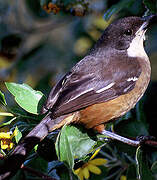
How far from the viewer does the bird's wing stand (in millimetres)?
3844

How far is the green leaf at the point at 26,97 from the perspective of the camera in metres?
3.63

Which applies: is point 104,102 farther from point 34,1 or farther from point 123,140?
point 34,1

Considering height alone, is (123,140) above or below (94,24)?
below

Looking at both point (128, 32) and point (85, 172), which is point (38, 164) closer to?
point (85, 172)

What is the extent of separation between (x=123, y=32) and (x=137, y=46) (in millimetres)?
234

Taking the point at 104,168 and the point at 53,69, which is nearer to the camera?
the point at 104,168

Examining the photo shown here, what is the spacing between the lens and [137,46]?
4672 millimetres

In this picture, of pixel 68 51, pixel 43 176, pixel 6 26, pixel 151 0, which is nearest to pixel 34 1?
pixel 6 26

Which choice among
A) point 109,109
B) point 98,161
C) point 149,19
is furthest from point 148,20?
point 98,161

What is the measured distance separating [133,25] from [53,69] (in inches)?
86.3

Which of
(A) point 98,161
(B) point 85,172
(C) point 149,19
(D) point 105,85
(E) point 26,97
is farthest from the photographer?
(C) point 149,19

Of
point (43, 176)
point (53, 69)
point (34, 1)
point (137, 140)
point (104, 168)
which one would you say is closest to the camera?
point (43, 176)

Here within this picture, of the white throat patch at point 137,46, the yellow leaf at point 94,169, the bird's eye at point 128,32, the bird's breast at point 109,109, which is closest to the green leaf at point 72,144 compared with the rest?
the bird's breast at point 109,109

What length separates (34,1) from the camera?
583cm
